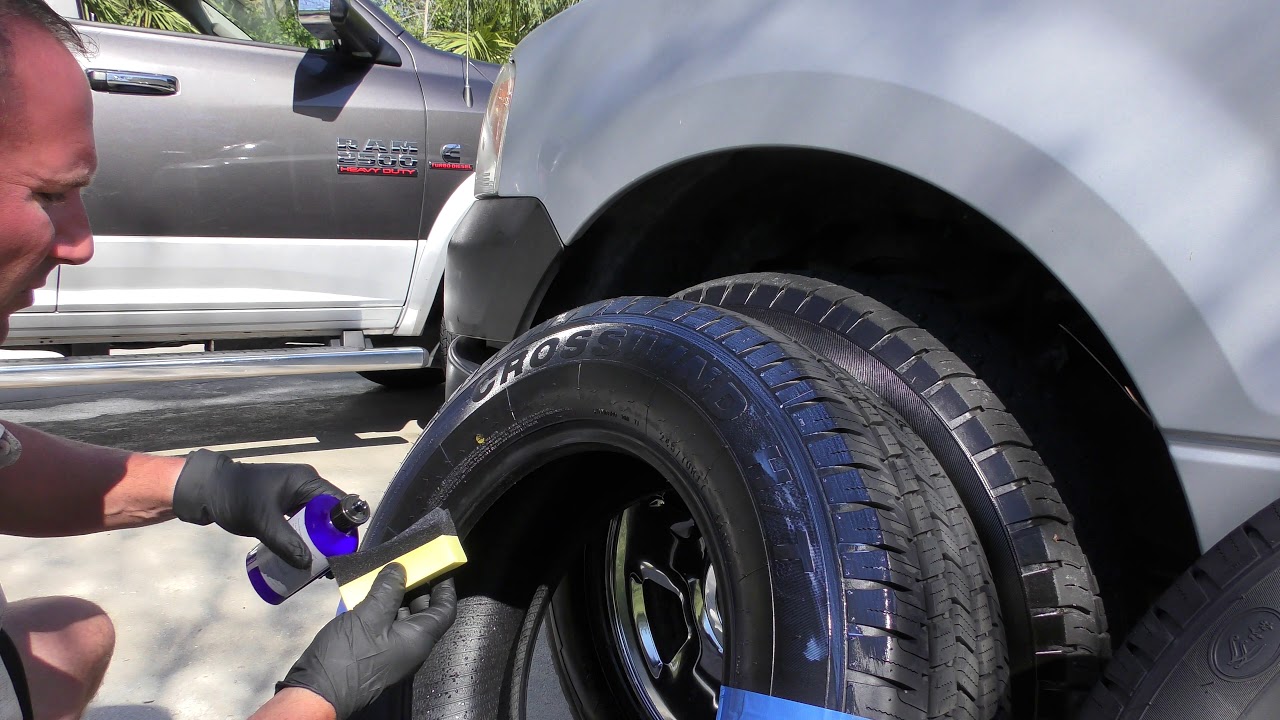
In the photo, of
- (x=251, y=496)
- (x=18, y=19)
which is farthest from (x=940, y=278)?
(x=18, y=19)

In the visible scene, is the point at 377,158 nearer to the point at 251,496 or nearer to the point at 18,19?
the point at 251,496

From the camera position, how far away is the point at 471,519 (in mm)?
1601

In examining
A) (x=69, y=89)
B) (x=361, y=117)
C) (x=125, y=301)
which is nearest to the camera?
(x=69, y=89)

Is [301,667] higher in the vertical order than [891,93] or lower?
lower

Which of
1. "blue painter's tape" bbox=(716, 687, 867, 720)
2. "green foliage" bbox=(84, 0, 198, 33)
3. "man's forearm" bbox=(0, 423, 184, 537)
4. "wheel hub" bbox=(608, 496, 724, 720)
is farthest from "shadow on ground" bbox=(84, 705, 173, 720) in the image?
"green foliage" bbox=(84, 0, 198, 33)

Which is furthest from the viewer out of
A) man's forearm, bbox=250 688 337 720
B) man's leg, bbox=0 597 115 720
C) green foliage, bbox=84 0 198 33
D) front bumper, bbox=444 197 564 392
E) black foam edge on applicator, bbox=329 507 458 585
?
green foliage, bbox=84 0 198 33

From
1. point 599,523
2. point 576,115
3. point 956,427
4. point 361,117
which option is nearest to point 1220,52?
point 956,427

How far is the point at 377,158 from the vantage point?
13.7 ft

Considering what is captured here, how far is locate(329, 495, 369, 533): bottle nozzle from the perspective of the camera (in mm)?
1713

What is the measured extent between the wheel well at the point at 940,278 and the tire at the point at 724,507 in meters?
0.23

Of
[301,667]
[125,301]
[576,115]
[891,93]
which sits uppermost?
[891,93]

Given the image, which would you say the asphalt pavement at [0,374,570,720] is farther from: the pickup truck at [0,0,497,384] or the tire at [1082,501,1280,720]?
the tire at [1082,501,1280,720]

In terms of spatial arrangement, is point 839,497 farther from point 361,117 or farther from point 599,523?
point 361,117

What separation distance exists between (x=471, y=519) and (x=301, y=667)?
1.09 ft
